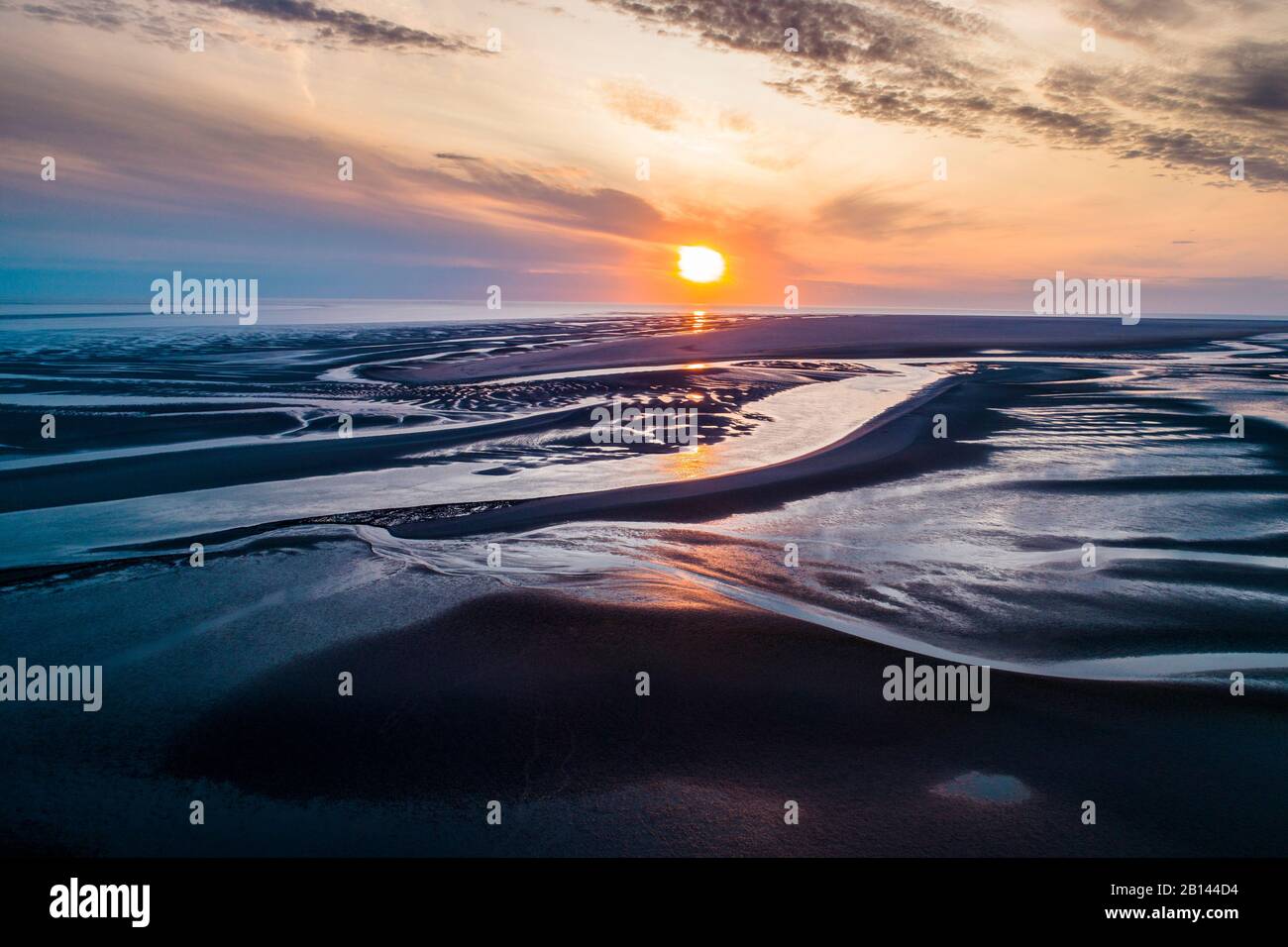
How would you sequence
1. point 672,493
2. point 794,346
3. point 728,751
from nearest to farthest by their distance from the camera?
point 728,751
point 672,493
point 794,346

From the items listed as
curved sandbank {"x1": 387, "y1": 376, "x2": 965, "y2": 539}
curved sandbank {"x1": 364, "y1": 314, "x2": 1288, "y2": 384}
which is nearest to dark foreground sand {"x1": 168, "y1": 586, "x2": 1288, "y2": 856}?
curved sandbank {"x1": 387, "y1": 376, "x2": 965, "y2": 539}

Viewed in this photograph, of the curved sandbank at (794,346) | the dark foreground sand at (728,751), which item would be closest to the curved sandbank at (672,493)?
the dark foreground sand at (728,751)

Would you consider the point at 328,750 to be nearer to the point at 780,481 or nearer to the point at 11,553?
the point at 11,553

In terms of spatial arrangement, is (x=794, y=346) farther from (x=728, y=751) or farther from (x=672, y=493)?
(x=728, y=751)

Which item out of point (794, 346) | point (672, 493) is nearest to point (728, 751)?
point (672, 493)

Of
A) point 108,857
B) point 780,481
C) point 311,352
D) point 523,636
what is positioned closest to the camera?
point 108,857

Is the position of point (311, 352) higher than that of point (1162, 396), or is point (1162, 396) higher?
point (311, 352)
